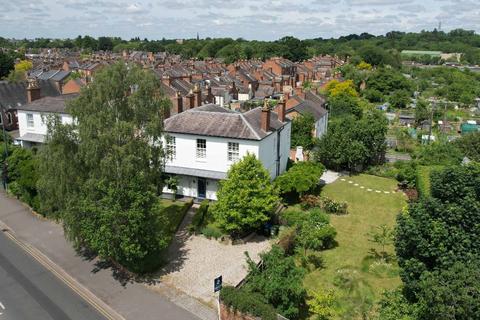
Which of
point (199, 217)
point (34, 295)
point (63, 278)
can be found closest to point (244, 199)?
point (199, 217)

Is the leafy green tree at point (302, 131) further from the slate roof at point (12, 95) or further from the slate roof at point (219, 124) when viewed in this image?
the slate roof at point (12, 95)

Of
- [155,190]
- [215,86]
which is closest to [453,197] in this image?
[155,190]

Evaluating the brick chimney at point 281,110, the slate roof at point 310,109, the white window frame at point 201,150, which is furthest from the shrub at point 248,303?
the slate roof at point 310,109

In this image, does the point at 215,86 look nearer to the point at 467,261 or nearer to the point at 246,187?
the point at 246,187

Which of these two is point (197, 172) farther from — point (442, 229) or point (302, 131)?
point (442, 229)

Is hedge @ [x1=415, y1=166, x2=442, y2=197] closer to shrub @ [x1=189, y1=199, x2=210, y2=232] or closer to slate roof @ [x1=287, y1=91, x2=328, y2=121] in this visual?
shrub @ [x1=189, y1=199, x2=210, y2=232]

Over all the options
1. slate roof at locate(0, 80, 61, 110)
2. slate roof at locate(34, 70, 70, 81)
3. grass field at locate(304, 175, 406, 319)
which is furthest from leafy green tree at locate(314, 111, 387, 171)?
slate roof at locate(34, 70, 70, 81)
